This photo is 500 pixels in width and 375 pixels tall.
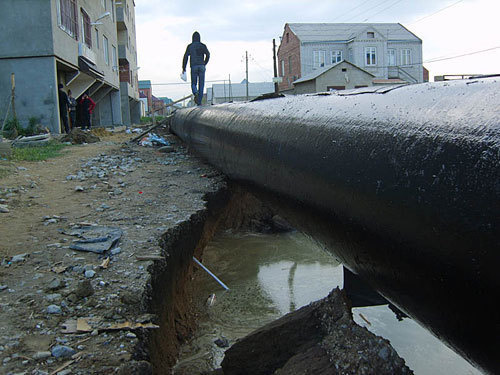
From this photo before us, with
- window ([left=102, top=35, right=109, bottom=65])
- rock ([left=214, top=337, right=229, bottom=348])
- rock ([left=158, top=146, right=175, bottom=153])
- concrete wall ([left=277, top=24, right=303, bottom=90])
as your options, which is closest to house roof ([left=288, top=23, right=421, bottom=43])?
concrete wall ([left=277, top=24, right=303, bottom=90])

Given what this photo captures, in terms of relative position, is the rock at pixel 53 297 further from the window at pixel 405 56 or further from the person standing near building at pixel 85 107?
the window at pixel 405 56

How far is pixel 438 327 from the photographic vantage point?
4.15ft

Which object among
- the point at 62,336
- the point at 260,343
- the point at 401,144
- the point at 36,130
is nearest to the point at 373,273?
the point at 401,144

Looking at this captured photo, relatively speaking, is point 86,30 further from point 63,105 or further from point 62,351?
point 62,351

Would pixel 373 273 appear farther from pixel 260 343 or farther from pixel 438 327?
pixel 260 343

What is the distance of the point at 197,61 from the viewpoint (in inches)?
348

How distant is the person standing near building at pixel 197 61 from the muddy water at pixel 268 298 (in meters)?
4.14

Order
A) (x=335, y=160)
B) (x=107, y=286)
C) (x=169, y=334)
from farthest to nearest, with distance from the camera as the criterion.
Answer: (x=169, y=334)
(x=107, y=286)
(x=335, y=160)

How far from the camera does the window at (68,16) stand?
11914 millimetres

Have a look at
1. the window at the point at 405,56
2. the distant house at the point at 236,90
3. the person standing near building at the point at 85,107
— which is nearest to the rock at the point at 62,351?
the person standing near building at the point at 85,107

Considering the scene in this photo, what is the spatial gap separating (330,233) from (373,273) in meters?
0.23

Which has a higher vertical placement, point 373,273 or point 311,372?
point 373,273

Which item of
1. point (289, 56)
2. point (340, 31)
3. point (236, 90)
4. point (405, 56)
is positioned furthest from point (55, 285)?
point (236, 90)

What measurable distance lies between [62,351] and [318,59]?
39.5 metres
